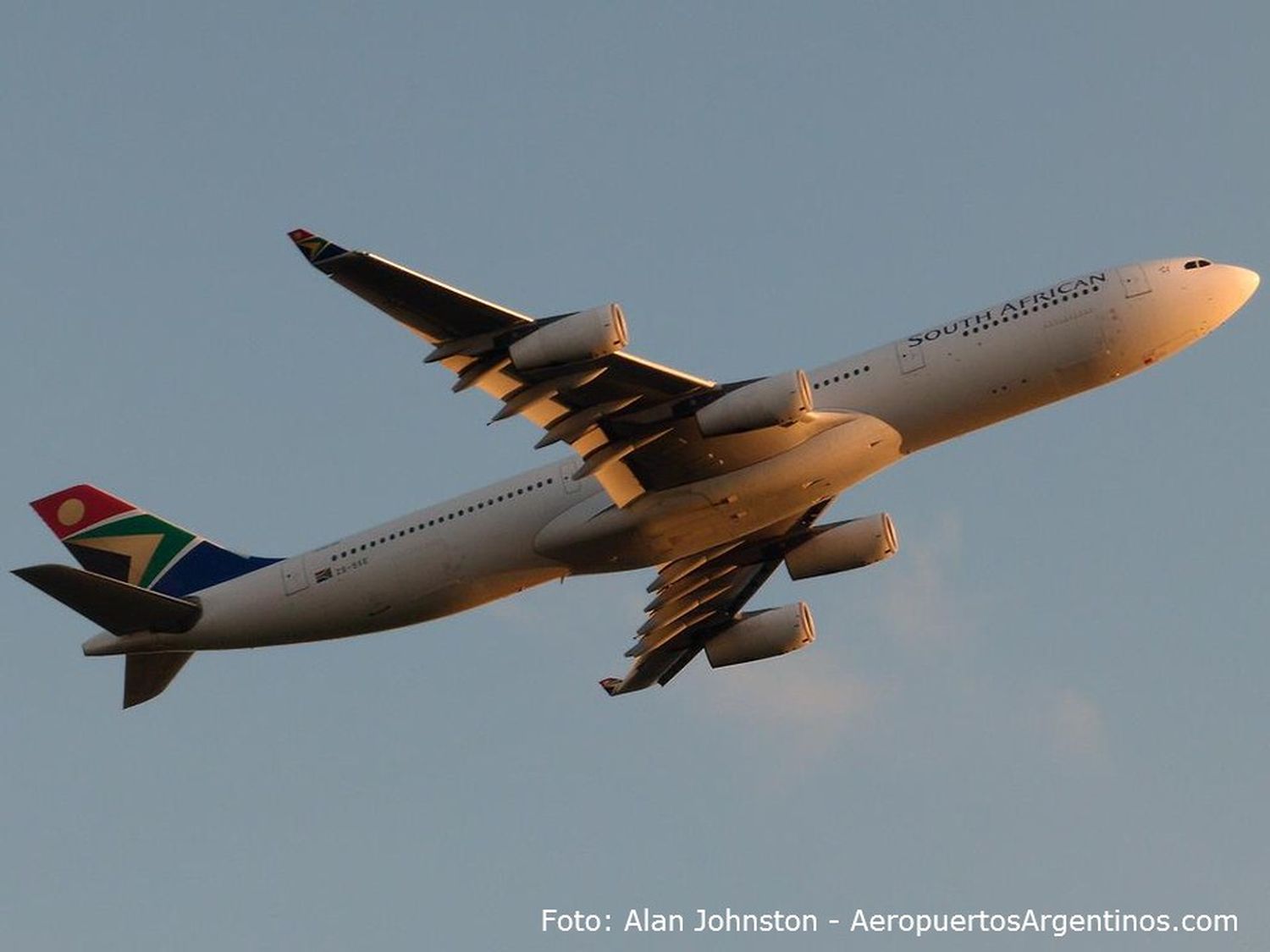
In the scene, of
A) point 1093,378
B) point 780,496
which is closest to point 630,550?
point 780,496

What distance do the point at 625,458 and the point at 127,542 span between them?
17.0 meters

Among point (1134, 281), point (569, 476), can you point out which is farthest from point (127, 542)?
point (1134, 281)

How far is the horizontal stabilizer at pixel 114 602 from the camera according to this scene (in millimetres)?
47281

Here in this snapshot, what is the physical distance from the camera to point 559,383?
42.3 meters

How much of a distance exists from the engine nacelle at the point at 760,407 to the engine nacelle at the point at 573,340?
157 inches

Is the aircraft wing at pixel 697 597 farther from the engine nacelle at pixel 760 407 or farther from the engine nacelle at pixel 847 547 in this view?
the engine nacelle at pixel 760 407

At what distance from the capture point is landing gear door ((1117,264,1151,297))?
4706cm

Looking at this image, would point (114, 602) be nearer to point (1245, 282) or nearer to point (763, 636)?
point (763, 636)

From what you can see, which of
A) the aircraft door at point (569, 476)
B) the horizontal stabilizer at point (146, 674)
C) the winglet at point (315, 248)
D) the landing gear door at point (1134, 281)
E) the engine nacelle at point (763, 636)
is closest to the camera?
the winglet at point (315, 248)

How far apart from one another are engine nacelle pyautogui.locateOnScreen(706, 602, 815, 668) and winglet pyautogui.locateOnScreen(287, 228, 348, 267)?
2154 centimetres

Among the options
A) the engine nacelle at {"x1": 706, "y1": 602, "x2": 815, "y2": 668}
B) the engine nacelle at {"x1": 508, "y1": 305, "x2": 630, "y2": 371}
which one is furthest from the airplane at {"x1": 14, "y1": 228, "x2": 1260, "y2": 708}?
the engine nacelle at {"x1": 706, "y1": 602, "x2": 815, "y2": 668}

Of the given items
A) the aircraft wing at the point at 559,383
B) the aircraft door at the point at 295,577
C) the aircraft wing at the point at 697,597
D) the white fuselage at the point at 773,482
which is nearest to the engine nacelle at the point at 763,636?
the aircraft wing at the point at 697,597

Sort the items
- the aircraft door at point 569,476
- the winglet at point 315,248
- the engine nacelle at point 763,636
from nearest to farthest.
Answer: the winglet at point 315,248 < the aircraft door at point 569,476 < the engine nacelle at point 763,636

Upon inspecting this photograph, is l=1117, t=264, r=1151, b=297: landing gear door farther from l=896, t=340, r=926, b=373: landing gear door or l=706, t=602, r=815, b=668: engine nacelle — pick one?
l=706, t=602, r=815, b=668: engine nacelle
